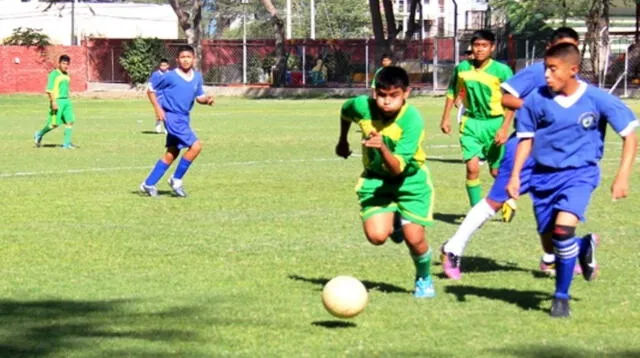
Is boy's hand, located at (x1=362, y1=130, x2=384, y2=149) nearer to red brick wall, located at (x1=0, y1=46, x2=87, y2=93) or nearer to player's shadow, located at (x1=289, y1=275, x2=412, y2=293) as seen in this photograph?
player's shadow, located at (x1=289, y1=275, x2=412, y2=293)

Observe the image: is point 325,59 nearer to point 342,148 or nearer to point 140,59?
point 140,59

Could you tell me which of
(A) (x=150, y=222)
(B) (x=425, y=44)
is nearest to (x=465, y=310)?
(A) (x=150, y=222)

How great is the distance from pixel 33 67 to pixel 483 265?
52.2 m

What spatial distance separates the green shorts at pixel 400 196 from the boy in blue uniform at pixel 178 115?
24.4 feet

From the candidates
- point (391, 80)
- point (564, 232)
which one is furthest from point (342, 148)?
point (564, 232)

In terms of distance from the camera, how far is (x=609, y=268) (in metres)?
10.6

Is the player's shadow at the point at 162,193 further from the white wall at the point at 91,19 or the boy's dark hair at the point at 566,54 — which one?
the white wall at the point at 91,19

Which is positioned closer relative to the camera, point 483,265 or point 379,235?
point 379,235

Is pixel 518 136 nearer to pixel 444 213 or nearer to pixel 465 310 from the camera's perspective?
pixel 465 310

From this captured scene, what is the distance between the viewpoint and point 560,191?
855 cm

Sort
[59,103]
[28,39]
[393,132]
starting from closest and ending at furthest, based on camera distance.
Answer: [393,132], [59,103], [28,39]

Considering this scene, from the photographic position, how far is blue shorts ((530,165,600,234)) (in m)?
8.49

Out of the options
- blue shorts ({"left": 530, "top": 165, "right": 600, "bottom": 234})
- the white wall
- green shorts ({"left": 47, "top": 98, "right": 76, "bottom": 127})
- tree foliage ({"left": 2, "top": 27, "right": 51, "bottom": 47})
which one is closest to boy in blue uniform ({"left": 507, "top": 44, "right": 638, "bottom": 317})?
blue shorts ({"left": 530, "top": 165, "right": 600, "bottom": 234})

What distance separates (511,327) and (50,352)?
2845 mm
